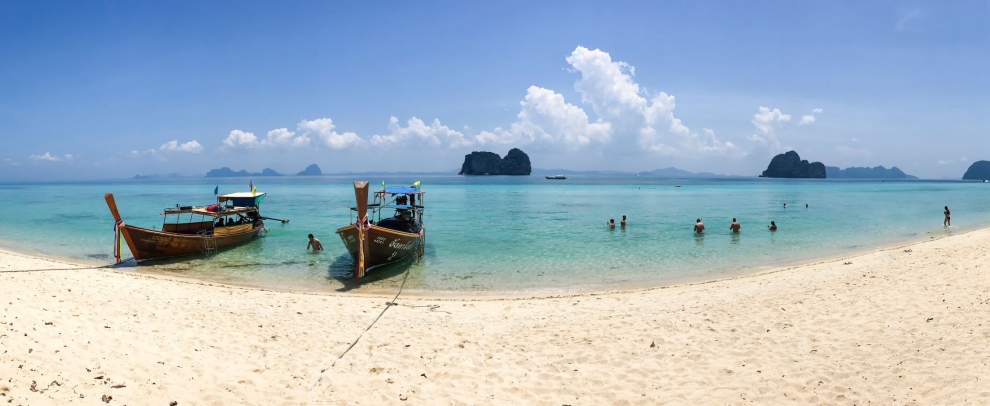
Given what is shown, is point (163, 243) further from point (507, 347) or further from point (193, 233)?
point (507, 347)

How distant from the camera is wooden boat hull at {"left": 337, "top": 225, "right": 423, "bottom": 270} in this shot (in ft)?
54.1

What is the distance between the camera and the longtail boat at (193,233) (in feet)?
62.0

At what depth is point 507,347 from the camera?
27.9 feet

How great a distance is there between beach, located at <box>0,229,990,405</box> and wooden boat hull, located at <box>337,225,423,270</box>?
4.29 meters

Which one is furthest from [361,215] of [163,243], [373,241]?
[163,243]

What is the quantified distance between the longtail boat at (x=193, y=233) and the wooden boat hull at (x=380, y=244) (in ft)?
25.7

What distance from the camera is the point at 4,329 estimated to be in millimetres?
6926

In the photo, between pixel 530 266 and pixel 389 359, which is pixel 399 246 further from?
pixel 389 359

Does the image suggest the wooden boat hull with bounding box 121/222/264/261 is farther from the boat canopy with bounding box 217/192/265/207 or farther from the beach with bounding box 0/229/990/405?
the beach with bounding box 0/229/990/405

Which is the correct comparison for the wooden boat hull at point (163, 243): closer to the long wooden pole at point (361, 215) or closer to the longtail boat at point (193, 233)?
the longtail boat at point (193, 233)

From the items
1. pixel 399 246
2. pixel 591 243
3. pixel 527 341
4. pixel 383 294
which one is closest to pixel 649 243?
pixel 591 243

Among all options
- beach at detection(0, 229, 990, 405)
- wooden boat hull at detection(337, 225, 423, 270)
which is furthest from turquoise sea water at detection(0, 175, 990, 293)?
beach at detection(0, 229, 990, 405)

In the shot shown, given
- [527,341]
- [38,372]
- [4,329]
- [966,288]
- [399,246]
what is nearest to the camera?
[38,372]

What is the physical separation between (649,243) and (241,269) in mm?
18340
